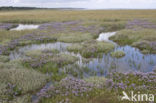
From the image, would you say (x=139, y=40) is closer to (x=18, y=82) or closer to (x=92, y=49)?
(x=92, y=49)

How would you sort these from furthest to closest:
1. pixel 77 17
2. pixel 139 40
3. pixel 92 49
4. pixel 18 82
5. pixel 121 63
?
pixel 77 17 < pixel 139 40 < pixel 92 49 < pixel 121 63 < pixel 18 82

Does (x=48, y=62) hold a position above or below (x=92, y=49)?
below

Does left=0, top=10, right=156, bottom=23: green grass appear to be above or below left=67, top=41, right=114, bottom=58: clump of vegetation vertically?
above

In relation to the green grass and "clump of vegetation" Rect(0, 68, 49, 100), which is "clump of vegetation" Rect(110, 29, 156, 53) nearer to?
"clump of vegetation" Rect(0, 68, 49, 100)

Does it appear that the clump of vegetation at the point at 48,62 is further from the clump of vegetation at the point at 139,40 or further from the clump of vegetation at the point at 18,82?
the clump of vegetation at the point at 139,40

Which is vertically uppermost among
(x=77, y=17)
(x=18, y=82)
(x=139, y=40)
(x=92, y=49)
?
(x=77, y=17)

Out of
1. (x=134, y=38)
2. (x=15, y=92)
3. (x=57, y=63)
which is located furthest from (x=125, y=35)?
(x=15, y=92)

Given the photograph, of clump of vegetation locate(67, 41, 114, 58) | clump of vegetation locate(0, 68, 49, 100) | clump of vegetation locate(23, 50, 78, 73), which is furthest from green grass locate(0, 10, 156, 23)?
clump of vegetation locate(0, 68, 49, 100)

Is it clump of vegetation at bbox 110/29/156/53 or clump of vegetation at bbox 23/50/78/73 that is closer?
clump of vegetation at bbox 23/50/78/73

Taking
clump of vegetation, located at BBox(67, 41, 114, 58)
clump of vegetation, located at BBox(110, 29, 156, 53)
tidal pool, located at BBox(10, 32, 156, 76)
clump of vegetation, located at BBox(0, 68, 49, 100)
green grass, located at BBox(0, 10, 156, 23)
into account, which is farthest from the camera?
green grass, located at BBox(0, 10, 156, 23)

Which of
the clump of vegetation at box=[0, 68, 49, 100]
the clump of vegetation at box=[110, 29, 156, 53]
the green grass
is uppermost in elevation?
the green grass

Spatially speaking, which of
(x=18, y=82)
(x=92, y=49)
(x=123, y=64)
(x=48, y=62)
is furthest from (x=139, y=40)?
(x=18, y=82)

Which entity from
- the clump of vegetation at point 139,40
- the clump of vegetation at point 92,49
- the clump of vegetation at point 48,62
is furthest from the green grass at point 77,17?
Answer: the clump of vegetation at point 48,62

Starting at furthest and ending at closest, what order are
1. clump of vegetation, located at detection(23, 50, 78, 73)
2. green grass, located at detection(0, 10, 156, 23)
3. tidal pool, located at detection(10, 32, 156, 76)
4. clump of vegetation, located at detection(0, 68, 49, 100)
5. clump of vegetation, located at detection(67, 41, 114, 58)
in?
green grass, located at detection(0, 10, 156, 23) < clump of vegetation, located at detection(67, 41, 114, 58) < clump of vegetation, located at detection(23, 50, 78, 73) < tidal pool, located at detection(10, 32, 156, 76) < clump of vegetation, located at detection(0, 68, 49, 100)
